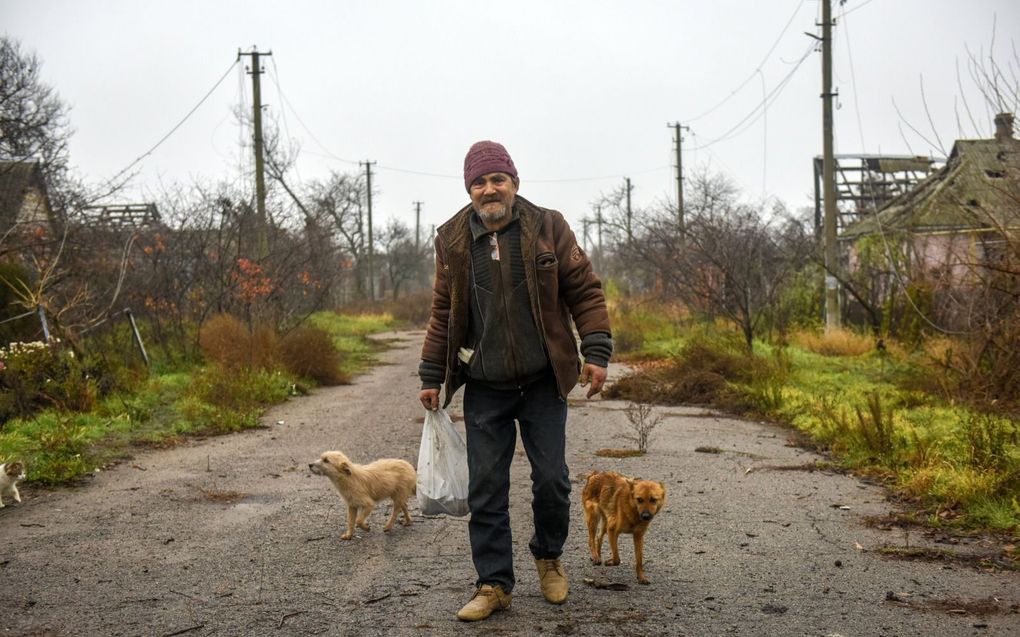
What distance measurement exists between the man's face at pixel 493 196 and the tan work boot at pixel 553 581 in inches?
65.5

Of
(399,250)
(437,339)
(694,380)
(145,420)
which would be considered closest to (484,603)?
(437,339)

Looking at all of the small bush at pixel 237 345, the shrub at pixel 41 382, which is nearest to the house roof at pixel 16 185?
the small bush at pixel 237 345

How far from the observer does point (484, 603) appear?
4547 mm

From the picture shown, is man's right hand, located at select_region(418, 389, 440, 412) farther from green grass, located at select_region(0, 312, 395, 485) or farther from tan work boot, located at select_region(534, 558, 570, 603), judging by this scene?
green grass, located at select_region(0, 312, 395, 485)

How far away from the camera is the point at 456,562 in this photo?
224 inches

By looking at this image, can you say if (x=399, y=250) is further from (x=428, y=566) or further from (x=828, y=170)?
(x=428, y=566)

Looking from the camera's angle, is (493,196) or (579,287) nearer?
(493,196)

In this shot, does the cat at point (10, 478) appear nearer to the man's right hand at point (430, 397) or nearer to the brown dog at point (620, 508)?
the man's right hand at point (430, 397)

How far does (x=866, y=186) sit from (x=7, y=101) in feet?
106

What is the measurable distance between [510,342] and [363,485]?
2.33m

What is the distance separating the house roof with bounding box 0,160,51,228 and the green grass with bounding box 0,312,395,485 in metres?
4.63

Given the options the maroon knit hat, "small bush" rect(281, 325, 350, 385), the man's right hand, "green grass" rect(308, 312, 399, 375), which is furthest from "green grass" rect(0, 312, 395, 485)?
the maroon knit hat

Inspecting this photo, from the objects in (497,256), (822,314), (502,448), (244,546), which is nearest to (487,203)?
(497,256)

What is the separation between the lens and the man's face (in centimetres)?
475
